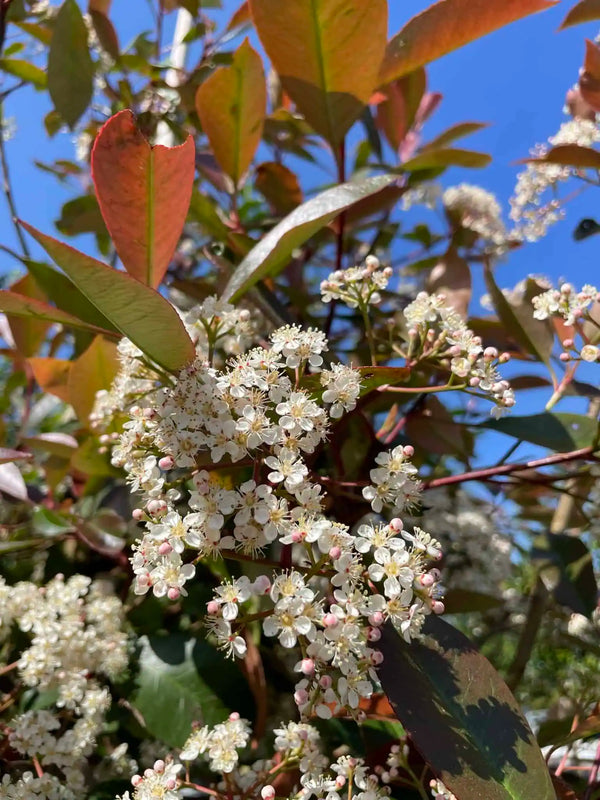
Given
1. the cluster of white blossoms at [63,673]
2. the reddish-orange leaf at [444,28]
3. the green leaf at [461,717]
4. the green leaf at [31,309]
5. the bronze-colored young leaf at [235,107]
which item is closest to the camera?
the green leaf at [461,717]

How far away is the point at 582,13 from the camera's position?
39.9 inches

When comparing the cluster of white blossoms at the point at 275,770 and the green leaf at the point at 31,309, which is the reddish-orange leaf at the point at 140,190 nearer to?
the green leaf at the point at 31,309

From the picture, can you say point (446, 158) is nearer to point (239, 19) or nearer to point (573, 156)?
point (573, 156)

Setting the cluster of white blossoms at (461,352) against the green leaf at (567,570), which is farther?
the green leaf at (567,570)

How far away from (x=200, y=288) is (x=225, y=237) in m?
0.13

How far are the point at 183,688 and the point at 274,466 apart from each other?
0.49m

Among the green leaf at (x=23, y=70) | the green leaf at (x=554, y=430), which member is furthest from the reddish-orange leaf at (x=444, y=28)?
the green leaf at (x=23, y=70)

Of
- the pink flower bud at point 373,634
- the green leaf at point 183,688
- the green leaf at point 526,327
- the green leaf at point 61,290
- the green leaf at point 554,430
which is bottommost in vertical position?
the green leaf at point 183,688

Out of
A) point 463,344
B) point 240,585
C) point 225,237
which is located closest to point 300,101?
point 225,237

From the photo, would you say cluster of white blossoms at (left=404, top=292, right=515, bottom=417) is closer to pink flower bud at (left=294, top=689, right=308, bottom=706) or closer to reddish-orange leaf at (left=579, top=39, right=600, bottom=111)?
pink flower bud at (left=294, top=689, right=308, bottom=706)

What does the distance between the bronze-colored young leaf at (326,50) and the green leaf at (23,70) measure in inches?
27.9

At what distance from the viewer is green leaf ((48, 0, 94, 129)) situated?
113cm

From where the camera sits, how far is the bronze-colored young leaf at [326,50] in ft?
3.02

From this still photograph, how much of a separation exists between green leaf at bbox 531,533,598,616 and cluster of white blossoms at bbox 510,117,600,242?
0.68m
